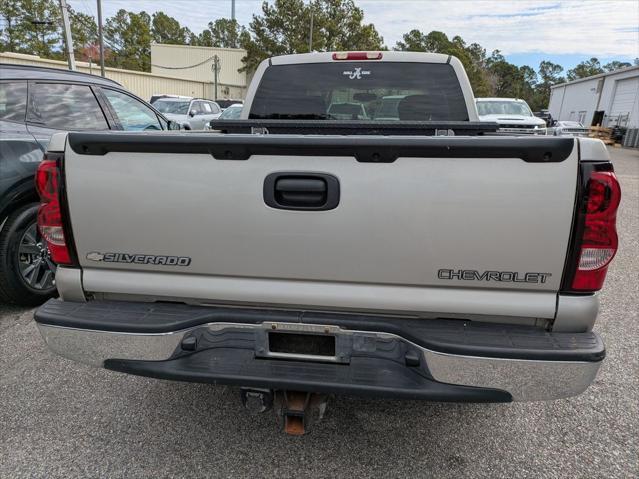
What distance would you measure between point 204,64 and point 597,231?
5202 centimetres

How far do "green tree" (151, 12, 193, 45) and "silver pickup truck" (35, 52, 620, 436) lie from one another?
89263 millimetres

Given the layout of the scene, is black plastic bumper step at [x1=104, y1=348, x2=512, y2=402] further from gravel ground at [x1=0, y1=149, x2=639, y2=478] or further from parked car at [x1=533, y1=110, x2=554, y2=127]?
parked car at [x1=533, y1=110, x2=554, y2=127]

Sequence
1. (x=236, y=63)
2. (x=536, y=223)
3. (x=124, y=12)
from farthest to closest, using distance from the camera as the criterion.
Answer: (x=124, y=12) < (x=236, y=63) < (x=536, y=223)

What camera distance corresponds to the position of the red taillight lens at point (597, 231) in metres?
1.69

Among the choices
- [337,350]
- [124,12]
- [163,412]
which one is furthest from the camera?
[124,12]

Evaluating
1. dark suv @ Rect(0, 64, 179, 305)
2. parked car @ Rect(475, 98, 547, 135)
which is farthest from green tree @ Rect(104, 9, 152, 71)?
dark suv @ Rect(0, 64, 179, 305)

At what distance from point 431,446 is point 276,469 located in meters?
0.82

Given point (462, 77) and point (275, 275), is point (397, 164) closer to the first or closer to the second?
point (275, 275)

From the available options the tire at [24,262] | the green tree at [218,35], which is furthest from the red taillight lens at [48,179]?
the green tree at [218,35]

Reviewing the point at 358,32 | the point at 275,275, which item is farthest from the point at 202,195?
the point at 358,32

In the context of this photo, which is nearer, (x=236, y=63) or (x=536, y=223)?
(x=536, y=223)

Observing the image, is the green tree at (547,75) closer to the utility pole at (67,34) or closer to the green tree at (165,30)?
the green tree at (165,30)

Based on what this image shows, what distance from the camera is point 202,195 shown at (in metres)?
1.89

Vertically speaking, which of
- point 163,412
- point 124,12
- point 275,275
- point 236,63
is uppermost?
point 124,12
